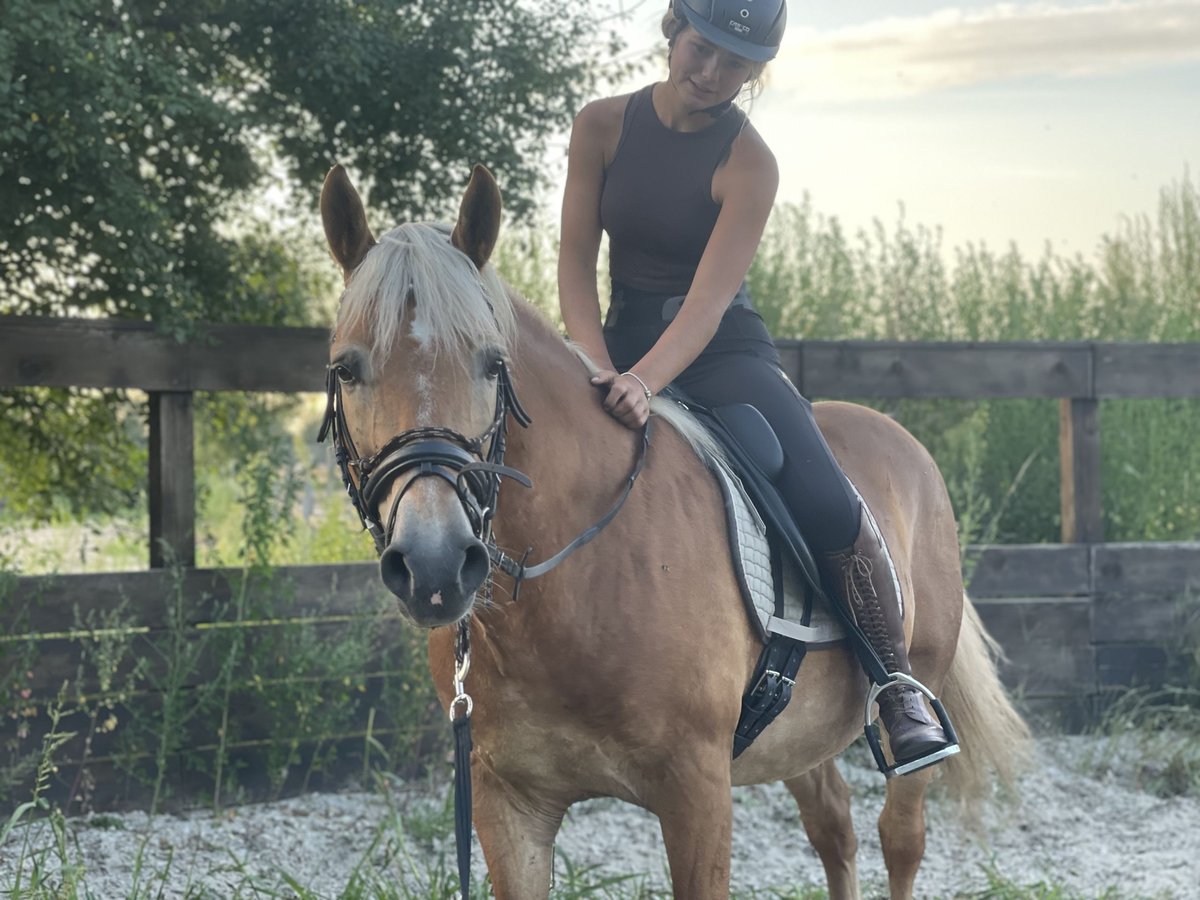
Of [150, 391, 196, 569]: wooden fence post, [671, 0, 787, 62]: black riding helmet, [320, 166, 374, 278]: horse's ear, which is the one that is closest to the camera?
[320, 166, 374, 278]: horse's ear

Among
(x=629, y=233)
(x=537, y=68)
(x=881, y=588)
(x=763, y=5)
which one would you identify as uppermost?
(x=537, y=68)

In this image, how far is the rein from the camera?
204cm

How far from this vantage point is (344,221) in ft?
7.73

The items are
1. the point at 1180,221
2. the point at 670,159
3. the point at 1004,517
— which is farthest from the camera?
the point at 1180,221

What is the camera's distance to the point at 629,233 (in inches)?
120

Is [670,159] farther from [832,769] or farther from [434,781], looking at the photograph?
[434,781]

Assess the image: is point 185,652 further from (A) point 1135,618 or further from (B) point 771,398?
(A) point 1135,618

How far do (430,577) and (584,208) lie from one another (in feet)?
4.56

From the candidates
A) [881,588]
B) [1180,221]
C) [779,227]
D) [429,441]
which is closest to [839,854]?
[881,588]

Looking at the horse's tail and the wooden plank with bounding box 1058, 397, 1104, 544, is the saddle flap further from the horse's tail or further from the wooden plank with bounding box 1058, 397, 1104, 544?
the wooden plank with bounding box 1058, 397, 1104, 544

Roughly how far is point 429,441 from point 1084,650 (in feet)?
17.1

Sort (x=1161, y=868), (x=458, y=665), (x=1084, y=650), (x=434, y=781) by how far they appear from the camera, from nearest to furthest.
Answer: (x=458, y=665) → (x=1161, y=868) → (x=434, y=781) → (x=1084, y=650)

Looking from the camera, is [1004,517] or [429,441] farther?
[1004,517]

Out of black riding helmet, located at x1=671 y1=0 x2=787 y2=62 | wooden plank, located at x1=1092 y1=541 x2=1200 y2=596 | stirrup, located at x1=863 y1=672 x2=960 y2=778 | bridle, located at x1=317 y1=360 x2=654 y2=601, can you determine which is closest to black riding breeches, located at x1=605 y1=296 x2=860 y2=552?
stirrup, located at x1=863 y1=672 x2=960 y2=778
